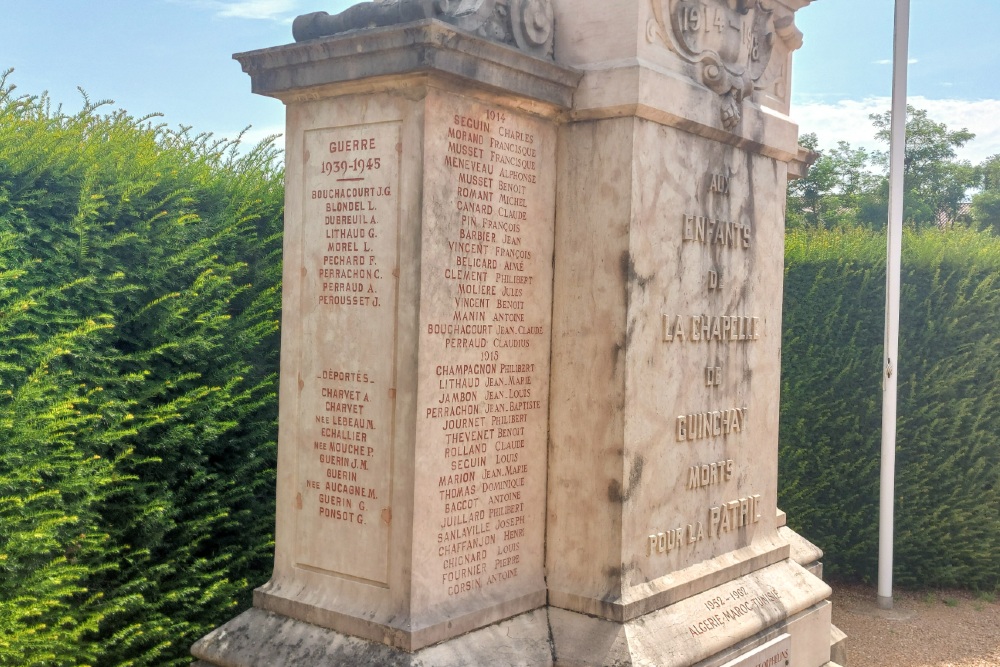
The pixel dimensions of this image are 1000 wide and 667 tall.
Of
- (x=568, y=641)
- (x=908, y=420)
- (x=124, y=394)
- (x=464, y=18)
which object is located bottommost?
(x=568, y=641)

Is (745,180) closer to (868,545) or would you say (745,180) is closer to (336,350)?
(336,350)

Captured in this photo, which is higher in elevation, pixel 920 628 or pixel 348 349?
pixel 348 349

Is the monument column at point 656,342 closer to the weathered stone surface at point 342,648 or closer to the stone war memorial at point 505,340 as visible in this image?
the stone war memorial at point 505,340

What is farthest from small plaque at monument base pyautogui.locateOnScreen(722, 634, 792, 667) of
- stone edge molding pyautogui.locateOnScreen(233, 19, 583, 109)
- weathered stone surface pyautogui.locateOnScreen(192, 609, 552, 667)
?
stone edge molding pyautogui.locateOnScreen(233, 19, 583, 109)

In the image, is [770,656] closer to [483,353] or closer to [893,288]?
[483,353]

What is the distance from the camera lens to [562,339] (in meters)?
3.80

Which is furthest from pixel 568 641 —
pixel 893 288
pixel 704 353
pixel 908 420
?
pixel 908 420

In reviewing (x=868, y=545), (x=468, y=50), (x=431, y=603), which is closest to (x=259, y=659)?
(x=431, y=603)

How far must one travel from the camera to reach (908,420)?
8.11m

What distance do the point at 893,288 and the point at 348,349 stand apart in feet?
17.8

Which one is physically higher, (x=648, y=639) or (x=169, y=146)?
(x=169, y=146)

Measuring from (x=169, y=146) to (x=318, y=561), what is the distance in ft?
9.68

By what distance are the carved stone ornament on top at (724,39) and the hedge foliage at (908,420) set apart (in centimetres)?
417

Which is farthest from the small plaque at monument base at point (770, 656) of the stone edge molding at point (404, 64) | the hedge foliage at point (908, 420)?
the hedge foliage at point (908, 420)
